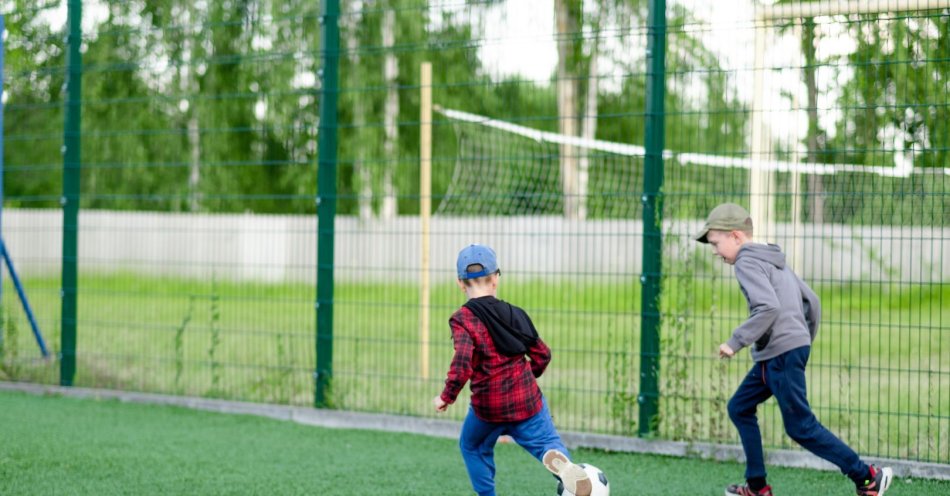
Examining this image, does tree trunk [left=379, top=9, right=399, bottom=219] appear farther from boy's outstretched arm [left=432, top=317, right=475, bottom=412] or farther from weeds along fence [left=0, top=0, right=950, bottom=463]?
boy's outstretched arm [left=432, top=317, right=475, bottom=412]

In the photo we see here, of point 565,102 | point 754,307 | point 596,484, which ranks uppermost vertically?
point 565,102

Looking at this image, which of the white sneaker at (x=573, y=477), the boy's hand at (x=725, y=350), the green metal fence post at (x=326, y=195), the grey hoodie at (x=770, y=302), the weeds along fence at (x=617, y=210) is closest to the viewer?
the white sneaker at (x=573, y=477)

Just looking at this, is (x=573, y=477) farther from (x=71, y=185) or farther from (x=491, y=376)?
(x=71, y=185)

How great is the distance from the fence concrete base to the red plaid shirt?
2.24 m

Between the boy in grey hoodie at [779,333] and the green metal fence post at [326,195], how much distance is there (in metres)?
3.34

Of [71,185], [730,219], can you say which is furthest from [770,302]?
[71,185]

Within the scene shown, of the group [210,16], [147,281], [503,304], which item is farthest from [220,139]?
[503,304]

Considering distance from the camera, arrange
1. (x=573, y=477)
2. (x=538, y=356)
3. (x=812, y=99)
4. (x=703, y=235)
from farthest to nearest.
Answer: (x=812, y=99)
(x=703, y=235)
(x=538, y=356)
(x=573, y=477)

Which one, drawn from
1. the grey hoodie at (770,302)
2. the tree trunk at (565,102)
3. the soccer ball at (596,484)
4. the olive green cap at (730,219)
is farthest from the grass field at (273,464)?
the tree trunk at (565,102)

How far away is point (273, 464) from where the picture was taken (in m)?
6.48

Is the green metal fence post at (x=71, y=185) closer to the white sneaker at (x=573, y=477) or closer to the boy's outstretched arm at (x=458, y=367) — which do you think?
the boy's outstretched arm at (x=458, y=367)

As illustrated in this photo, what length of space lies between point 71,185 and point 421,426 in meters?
3.79

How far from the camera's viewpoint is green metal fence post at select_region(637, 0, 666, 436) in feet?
22.7

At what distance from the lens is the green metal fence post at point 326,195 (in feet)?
26.1
